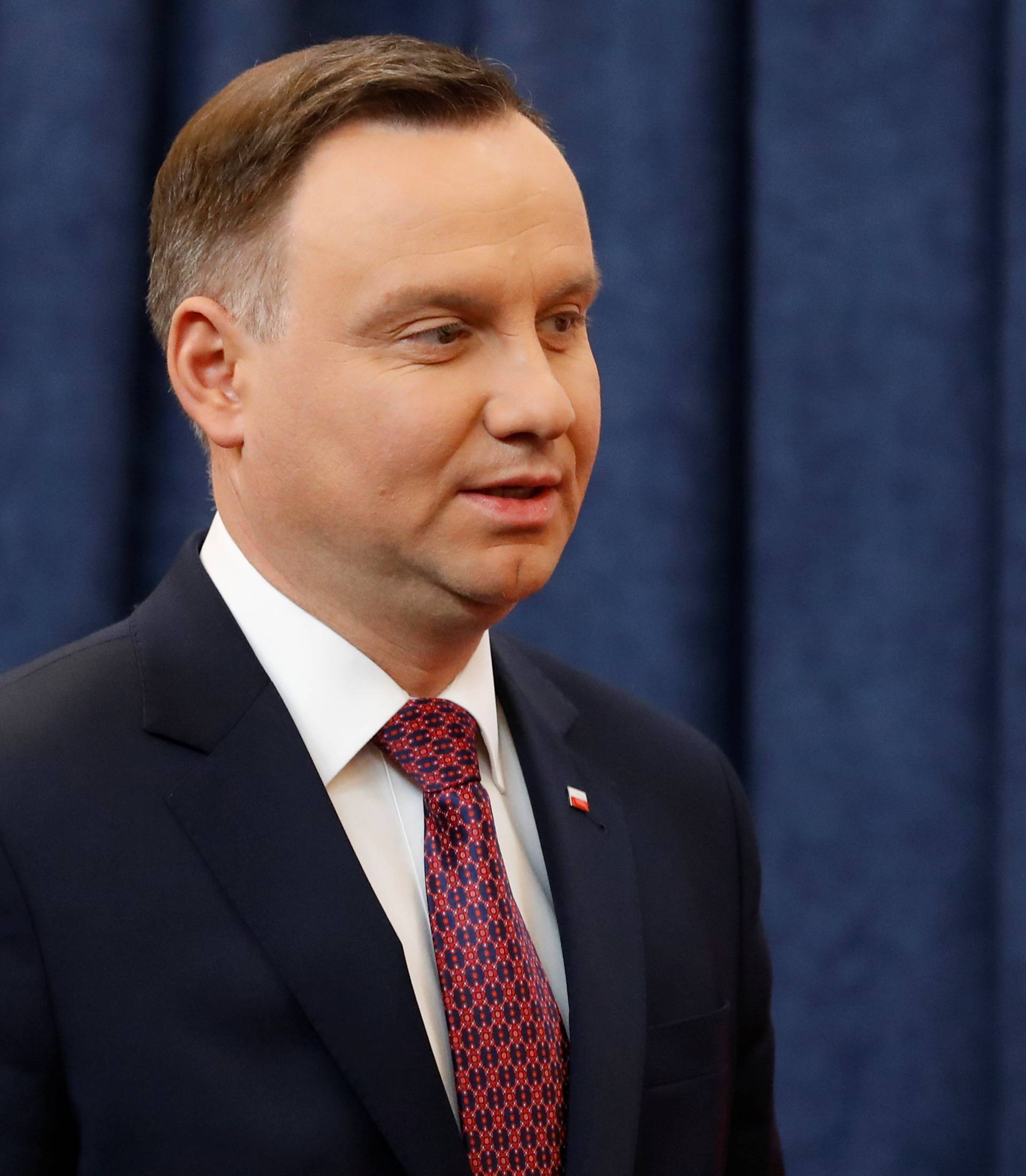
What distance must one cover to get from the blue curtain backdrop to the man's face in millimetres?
884

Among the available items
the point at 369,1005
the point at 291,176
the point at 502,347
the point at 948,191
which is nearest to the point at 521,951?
the point at 369,1005

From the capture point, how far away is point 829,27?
6.13ft

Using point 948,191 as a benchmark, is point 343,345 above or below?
below

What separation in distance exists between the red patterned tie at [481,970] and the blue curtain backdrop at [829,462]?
85 centimetres

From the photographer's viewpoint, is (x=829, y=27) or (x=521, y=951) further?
(x=829, y=27)

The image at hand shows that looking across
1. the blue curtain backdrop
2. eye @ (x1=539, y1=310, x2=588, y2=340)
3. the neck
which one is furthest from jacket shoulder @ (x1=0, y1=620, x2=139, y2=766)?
the blue curtain backdrop

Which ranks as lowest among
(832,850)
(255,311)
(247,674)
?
(832,850)

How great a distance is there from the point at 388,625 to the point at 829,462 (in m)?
0.98

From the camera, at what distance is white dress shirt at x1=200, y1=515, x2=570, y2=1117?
39.6 inches

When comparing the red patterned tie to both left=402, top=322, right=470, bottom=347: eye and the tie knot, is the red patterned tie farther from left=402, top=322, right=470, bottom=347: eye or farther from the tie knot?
left=402, top=322, right=470, bottom=347: eye

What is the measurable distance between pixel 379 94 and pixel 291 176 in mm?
78

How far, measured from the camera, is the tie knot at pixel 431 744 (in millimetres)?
1035

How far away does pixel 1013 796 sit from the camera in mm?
1792

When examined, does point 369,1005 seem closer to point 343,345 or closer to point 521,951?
point 521,951
